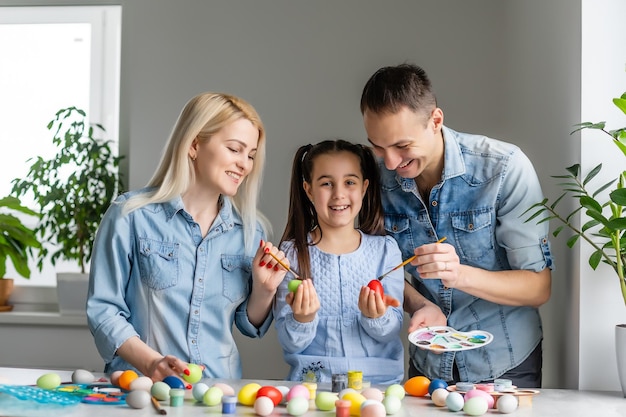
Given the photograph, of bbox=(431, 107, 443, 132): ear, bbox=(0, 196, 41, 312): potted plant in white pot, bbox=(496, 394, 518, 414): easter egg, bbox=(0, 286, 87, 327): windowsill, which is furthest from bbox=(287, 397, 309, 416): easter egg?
bbox=(0, 196, 41, 312): potted plant in white pot

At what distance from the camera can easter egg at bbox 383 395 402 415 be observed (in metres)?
1.40

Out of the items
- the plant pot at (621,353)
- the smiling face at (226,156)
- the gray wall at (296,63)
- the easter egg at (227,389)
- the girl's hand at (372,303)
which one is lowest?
the easter egg at (227,389)

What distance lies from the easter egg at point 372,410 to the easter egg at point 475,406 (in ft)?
0.55

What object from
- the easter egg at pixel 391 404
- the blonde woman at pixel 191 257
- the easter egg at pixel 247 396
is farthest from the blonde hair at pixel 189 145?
the easter egg at pixel 391 404

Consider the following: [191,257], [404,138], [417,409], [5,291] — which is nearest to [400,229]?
[404,138]

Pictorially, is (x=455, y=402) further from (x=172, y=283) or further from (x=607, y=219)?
(x=172, y=283)

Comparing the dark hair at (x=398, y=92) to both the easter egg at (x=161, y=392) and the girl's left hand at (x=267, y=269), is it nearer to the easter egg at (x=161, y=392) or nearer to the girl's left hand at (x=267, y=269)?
the girl's left hand at (x=267, y=269)

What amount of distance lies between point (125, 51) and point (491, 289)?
2347mm

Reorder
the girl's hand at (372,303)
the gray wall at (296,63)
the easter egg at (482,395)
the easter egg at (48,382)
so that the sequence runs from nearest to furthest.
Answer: the easter egg at (482,395)
the easter egg at (48,382)
the girl's hand at (372,303)
the gray wall at (296,63)

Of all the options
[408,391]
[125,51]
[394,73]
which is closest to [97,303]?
[408,391]

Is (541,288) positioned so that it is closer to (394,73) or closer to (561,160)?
(561,160)

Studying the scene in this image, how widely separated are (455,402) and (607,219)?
613 millimetres

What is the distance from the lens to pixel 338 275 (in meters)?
1.93

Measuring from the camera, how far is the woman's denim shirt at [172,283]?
1.89 metres
